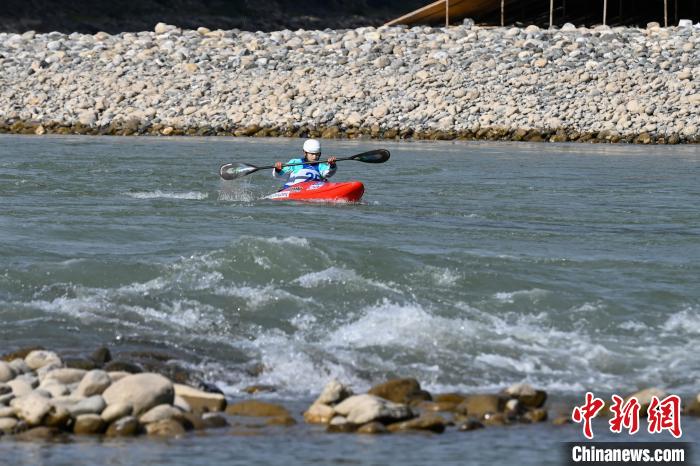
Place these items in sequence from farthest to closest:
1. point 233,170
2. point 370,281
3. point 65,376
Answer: point 233,170 < point 370,281 < point 65,376

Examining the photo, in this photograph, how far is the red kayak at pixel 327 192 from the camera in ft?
60.5

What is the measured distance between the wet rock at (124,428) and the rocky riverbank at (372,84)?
2498cm

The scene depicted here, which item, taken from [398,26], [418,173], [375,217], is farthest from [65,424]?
[398,26]

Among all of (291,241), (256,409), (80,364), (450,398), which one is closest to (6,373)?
(80,364)

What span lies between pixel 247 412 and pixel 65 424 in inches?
44.1

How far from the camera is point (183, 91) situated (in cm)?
3634

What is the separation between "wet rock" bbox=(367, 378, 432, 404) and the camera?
29.4 feet

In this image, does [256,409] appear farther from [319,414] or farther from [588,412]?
[588,412]

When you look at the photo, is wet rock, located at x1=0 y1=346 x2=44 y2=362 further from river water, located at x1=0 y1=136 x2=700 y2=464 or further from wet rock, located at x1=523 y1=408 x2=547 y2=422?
wet rock, located at x1=523 y1=408 x2=547 y2=422

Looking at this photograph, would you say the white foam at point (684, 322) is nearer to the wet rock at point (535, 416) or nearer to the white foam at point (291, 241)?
the wet rock at point (535, 416)

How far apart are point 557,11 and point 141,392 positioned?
39.7m

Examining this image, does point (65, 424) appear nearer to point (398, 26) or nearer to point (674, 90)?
point (674, 90)

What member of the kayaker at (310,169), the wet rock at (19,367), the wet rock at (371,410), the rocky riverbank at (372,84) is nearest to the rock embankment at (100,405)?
the wet rock at (19,367)

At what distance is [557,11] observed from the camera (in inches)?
1827
